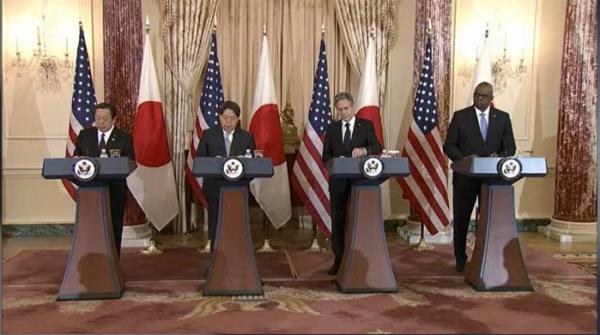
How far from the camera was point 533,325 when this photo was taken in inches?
154

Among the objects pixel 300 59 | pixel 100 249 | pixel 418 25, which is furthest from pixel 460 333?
pixel 300 59

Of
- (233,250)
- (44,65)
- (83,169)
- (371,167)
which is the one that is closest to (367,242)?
(371,167)

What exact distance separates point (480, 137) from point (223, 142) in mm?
2174

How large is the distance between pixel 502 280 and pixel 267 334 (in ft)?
6.81

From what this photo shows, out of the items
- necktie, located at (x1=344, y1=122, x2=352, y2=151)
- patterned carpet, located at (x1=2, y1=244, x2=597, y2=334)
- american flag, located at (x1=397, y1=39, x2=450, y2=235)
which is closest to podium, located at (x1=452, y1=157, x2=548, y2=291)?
patterned carpet, located at (x1=2, y1=244, x2=597, y2=334)

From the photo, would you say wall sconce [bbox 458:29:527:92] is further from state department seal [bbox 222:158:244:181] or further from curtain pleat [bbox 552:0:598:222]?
state department seal [bbox 222:158:244:181]

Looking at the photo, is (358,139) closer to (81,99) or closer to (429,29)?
(429,29)

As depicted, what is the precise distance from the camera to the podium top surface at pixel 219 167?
4.39 m

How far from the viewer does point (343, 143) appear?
5066 millimetres

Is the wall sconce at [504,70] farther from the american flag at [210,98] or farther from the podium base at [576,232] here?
the american flag at [210,98]

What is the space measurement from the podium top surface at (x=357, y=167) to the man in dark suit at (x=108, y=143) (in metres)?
1.79

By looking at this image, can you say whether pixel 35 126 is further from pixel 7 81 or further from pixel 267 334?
pixel 267 334

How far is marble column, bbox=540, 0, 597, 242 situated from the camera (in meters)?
6.97

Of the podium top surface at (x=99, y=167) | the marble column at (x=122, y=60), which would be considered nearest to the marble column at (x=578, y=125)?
the marble column at (x=122, y=60)
